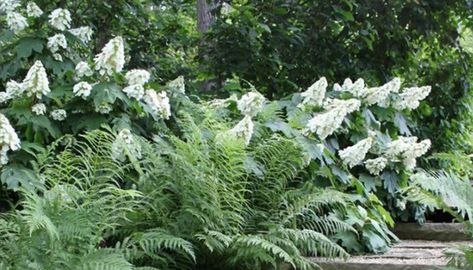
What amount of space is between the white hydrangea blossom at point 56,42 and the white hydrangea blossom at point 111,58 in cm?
39

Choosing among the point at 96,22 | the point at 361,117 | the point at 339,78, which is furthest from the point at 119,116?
the point at 339,78

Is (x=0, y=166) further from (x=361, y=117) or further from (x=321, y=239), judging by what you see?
(x=361, y=117)

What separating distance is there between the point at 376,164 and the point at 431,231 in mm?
767

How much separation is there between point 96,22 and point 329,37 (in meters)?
2.14

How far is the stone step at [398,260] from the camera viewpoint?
3.43 m

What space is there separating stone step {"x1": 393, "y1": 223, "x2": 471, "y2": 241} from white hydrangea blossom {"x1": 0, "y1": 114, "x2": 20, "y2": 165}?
2709 millimetres

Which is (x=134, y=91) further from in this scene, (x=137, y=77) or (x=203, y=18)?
(x=203, y=18)

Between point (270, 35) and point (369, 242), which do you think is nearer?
point (369, 242)

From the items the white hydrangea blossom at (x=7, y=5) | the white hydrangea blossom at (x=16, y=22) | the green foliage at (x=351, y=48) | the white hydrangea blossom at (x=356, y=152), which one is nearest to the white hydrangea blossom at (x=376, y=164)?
the white hydrangea blossom at (x=356, y=152)

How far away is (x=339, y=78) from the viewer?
19.9 ft

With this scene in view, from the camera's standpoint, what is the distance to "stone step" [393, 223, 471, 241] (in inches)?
178

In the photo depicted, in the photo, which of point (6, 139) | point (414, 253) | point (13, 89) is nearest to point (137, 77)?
point (13, 89)

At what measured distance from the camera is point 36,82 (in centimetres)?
362

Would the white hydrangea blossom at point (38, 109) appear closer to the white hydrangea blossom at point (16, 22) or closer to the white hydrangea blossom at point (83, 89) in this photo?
the white hydrangea blossom at point (83, 89)
